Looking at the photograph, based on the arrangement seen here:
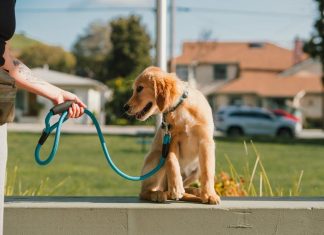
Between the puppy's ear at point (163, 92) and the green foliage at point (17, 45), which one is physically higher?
the green foliage at point (17, 45)

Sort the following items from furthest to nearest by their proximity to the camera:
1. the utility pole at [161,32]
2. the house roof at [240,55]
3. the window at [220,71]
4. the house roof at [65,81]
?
the window at [220,71] → the house roof at [240,55] → the house roof at [65,81] → the utility pole at [161,32]

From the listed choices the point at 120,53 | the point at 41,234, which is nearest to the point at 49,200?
the point at 41,234

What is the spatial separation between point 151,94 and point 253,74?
59.8m

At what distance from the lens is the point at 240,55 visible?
216 feet

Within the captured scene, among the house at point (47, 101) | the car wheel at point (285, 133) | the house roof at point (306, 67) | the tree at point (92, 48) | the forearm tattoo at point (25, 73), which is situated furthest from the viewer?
the tree at point (92, 48)

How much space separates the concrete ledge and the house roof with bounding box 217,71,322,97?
54.3 metres

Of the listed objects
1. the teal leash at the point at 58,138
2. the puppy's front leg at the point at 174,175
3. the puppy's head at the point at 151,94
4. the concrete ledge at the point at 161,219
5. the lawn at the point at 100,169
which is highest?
the puppy's head at the point at 151,94

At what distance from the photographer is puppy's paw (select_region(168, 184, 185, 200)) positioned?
13.5ft

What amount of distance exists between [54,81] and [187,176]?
4547cm

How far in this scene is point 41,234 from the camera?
3977 mm

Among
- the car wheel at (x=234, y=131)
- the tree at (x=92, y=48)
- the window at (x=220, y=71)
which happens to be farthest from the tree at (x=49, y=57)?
the car wheel at (x=234, y=131)

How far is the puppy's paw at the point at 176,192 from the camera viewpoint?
4125 mm

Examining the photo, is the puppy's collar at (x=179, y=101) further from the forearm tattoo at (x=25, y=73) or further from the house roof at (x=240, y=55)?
the house roof at (x=240, y=55)

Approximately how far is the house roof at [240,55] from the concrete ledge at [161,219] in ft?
195
